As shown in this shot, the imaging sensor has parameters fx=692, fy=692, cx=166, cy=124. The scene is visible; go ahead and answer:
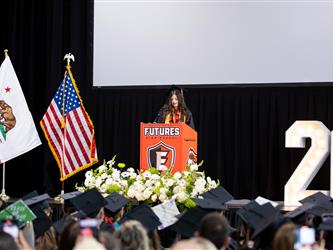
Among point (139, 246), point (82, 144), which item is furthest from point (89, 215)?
point (82, 144)

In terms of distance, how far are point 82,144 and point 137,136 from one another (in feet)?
4.94

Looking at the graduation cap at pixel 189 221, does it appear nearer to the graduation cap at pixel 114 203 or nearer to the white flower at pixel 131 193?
the graduation cap at pixel 114 203

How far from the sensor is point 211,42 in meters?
10.7

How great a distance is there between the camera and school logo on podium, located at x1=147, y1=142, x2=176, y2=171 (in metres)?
7.77

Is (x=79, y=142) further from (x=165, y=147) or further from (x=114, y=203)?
(x=114, y=203)

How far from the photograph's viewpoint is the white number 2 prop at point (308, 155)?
9078 millimetres

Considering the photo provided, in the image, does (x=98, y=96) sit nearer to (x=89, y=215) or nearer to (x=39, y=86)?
(x=39, y=86)

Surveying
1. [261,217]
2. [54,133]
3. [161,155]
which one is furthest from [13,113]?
[261,217]

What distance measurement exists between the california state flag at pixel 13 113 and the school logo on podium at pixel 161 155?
3270 millimetres

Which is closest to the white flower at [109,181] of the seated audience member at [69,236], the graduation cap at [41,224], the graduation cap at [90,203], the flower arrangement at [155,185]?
the flower arrangement at [155,185]

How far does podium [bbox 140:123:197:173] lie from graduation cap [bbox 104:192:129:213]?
161 cm

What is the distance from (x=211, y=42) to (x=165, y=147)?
3.34m

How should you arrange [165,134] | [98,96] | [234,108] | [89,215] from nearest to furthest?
[89,215]
[165,134]
[234,108]
[98,96]

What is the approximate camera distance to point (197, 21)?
35.4 feet
